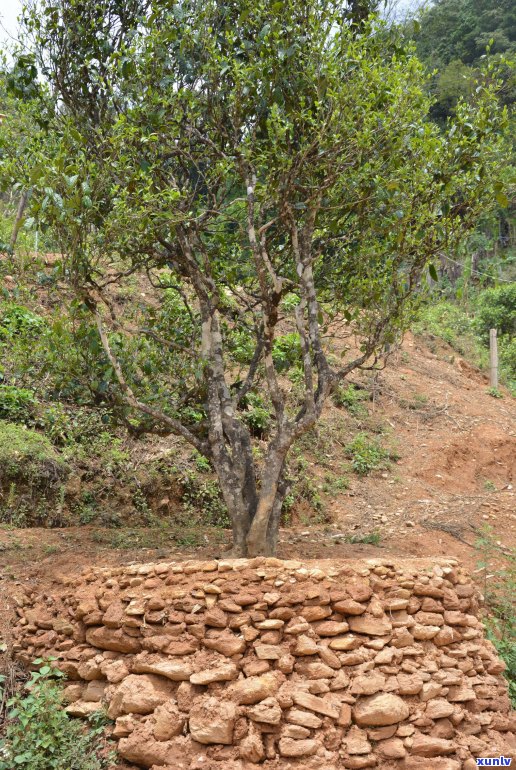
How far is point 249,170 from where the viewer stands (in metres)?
4.75

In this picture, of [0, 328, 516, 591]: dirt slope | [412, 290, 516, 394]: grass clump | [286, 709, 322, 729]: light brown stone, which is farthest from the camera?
[412, 290, 516, 394]: grass clump

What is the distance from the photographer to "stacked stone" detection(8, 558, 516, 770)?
3.24 metres

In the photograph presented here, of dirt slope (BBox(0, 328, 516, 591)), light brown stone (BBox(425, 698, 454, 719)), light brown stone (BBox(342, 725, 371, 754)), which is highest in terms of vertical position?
dirt slope (BBox(0, 328, 516, 591))

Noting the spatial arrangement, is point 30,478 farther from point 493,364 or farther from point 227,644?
point 493,364

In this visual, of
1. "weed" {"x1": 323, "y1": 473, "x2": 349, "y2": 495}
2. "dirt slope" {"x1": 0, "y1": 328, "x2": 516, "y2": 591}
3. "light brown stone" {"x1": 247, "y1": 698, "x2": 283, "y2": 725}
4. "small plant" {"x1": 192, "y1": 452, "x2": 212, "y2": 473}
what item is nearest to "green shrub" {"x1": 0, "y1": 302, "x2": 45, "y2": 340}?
"small plant" {"x1": 192, "y1": 452, "x2": 212, "y2": 473}

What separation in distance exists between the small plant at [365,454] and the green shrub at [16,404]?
4125mm

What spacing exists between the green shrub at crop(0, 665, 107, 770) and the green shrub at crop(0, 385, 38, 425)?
375 centimetres

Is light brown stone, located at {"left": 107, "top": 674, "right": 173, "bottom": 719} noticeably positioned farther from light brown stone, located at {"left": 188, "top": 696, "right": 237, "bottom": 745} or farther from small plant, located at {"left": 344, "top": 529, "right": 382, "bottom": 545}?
small plant, located at {"left": 344, "top": 529, "right": 382, "bottom": 545}

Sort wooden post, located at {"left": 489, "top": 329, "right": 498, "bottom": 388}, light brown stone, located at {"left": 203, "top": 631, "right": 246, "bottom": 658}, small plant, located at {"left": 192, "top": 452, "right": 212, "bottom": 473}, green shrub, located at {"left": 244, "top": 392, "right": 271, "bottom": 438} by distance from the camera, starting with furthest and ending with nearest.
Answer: wooden post, located at {"left": 489, "top": 329, "right": 498, "bottom": 388} → green shrub, located at {"left": 244, "top": 392, "right": 271, "bottom": 438} → small plant, located at {"left": 192, "top": 452, "right": 212, "bottom": 473} → light brown stone, located at {"left": 203, "top": 631, "right": 246, "bottom": 658}

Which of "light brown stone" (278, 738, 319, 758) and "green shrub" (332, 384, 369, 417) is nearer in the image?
"light brown stone" (278, 738, 319, 758)

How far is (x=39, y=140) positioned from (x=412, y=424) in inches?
294

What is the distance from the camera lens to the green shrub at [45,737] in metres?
3.24

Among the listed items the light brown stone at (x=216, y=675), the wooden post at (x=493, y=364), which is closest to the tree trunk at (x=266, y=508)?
the light brown stone at (x=216, y=675)

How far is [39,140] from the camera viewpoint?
4.35 metres
